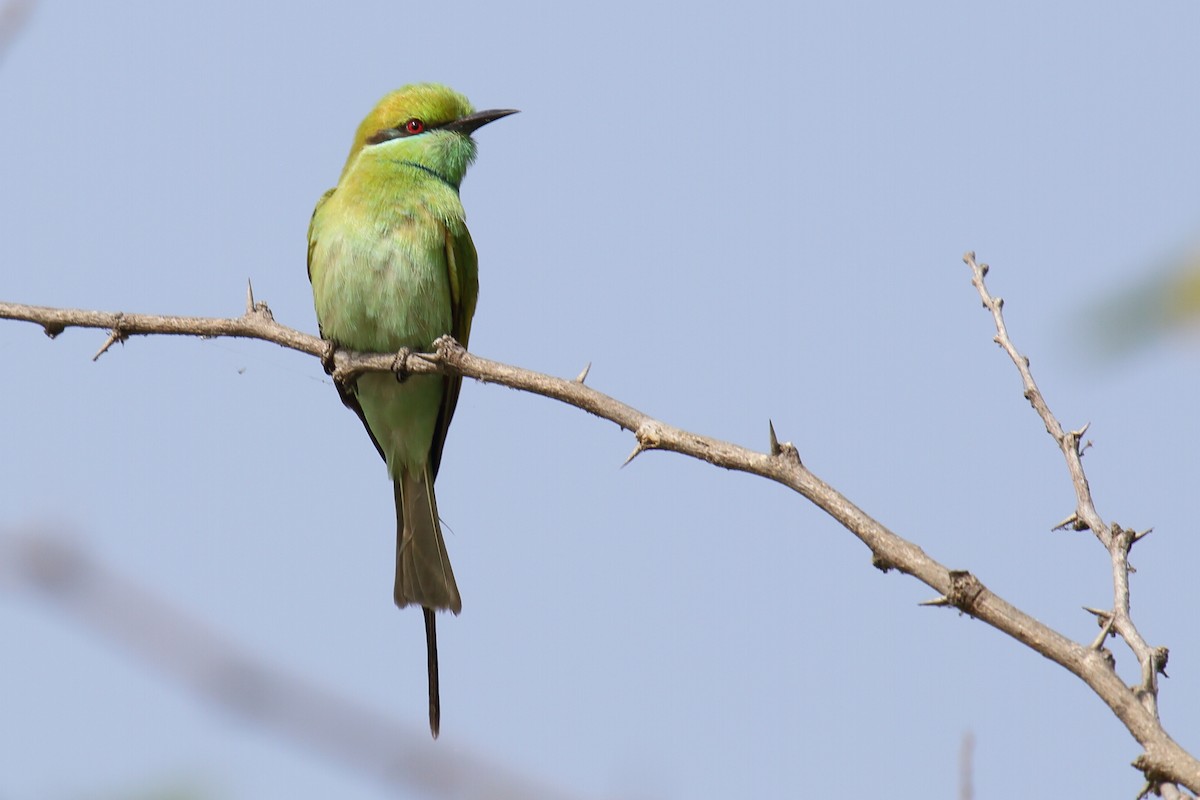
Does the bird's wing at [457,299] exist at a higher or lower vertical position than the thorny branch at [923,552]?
higher

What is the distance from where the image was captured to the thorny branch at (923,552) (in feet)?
5.08

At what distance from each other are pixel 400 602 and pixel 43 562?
114 inches

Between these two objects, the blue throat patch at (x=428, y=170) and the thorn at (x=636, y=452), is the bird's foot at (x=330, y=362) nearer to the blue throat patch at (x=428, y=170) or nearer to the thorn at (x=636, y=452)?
the blue throat patch at (x=428, y=170)

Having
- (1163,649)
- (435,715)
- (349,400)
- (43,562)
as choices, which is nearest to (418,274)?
(349,400)

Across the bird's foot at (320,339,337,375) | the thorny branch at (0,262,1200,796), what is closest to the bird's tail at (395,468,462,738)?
the bird's foot at (320,339,337,375)

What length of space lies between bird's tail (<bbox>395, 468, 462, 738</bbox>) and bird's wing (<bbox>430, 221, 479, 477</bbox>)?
4.3 inches

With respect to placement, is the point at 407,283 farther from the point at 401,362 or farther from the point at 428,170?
the point at 428,170

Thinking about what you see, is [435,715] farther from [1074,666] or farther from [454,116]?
[454,116]

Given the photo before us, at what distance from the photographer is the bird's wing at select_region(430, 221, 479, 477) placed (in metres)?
4.09

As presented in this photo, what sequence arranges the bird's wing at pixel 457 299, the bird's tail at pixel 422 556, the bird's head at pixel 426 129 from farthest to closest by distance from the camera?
the bird's head at pixel 426 129 < the bird's wing at pixel 457 299 < the bird's tail at pixel 422 556

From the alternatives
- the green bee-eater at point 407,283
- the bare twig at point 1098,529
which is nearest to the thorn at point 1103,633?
the bare twig at point 1098,529

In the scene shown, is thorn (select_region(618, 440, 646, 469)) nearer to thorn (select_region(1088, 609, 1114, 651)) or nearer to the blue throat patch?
thorn (select_region(1088, 609, 1114, 651))

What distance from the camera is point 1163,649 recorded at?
5.80 ft

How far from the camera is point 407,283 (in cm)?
393
